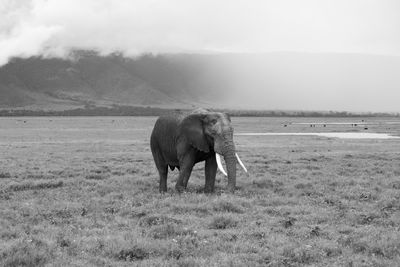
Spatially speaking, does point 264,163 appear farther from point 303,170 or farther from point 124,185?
point 124,185

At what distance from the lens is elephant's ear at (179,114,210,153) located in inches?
790

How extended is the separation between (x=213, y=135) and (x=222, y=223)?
5.67 meters

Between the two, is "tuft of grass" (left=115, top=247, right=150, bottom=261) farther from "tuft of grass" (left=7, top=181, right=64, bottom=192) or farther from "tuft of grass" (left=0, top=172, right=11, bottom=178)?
"tuft of grass" (left=0, top=172, right=11, bottom=178)

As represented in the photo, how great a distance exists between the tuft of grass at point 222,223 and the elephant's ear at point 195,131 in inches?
211

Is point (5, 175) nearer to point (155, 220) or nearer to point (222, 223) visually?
point (155, 220)

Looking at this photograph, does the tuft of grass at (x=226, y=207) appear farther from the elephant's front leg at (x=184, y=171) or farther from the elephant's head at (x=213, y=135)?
the elephant's front leg at (x=184, y=171)

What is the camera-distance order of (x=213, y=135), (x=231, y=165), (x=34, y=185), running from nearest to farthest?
(x=231, y=165) → (x=213, y=135) → (x=34, y=185)

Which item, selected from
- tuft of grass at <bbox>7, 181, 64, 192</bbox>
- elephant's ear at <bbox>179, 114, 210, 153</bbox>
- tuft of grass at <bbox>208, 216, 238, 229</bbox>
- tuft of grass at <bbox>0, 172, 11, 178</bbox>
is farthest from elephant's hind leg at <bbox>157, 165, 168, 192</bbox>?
tuft of grass at <bbox>0, 172, 11, 178</bbox>

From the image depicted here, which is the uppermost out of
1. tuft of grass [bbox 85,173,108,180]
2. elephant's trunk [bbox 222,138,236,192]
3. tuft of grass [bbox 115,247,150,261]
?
elephant's trunk [bbox 222,138,236,192]

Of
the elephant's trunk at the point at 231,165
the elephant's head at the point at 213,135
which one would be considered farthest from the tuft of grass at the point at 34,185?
the elephant's trunk at the point at 231,165

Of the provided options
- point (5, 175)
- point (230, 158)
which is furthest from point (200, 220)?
point (5, 175)

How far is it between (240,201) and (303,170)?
1046 cm

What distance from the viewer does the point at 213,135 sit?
19.8 m

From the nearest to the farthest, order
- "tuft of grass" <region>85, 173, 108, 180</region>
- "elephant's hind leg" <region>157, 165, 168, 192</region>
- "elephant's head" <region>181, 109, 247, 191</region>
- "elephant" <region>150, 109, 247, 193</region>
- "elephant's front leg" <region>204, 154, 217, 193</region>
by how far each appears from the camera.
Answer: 1. "elephant's head" <region>181, 109, 247, 191</region>
2. "elephant" <region>150, 109, 247, 193</region>
3. "elephant's front leg" <region>204, 154, 217, 193</region>
4. "elephant's hind leg" <region>157, 165, 168, 192</region>
5. "tuft of grass" <region>85, 173, 108, 180</region>
